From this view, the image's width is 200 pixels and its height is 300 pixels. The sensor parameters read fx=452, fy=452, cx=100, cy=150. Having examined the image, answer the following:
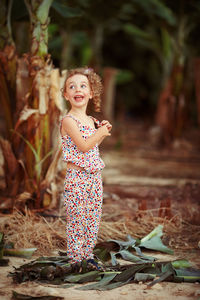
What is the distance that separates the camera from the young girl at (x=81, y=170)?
251cm

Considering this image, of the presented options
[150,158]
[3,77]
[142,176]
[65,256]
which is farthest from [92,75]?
[150,158]

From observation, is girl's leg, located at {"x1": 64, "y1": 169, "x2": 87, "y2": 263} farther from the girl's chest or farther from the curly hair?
the curly hair

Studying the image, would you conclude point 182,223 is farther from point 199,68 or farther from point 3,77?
point 199,68

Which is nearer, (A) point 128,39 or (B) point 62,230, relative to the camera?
(B) point 62,230

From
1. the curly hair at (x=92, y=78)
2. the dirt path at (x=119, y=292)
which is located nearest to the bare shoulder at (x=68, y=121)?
the curly hair at (x=92, y=78)

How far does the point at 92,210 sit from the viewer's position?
257cm

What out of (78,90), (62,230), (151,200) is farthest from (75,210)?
(151,200)

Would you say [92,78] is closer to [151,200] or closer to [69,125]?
[69,125]

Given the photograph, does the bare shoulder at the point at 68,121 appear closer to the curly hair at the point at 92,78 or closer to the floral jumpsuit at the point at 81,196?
the floral jumpsuit at the point at 81,196

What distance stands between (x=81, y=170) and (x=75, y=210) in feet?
0.74

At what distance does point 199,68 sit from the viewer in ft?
23.7

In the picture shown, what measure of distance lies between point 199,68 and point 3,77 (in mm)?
4146

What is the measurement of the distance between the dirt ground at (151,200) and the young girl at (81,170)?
13.3 inches

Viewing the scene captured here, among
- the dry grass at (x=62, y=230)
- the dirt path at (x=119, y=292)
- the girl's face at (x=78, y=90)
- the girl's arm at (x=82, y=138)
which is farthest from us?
the dry grass at (x=62, y=230)
